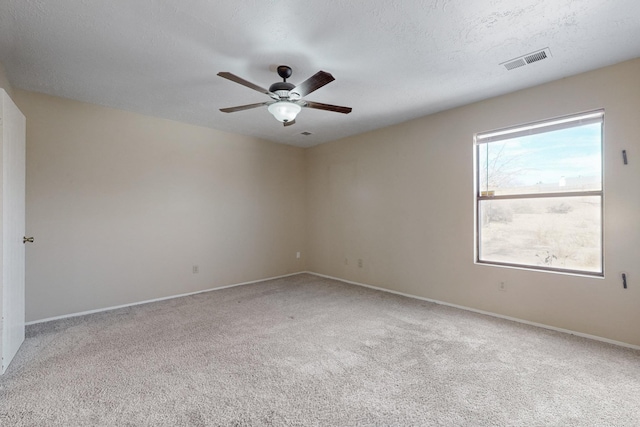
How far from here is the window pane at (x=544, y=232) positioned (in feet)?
9.45

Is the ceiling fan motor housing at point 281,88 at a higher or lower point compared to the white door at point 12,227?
higher

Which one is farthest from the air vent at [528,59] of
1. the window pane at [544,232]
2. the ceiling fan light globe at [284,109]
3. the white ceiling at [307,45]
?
the ceiling fan light globe at [284,109]

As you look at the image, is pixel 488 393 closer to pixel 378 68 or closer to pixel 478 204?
pixel 478 204

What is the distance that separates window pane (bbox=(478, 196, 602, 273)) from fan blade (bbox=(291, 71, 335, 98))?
2.57 m

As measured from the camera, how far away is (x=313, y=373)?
7.25ft

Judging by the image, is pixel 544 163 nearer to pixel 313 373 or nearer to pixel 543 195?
pixel 543 195

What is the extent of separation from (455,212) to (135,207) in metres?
4.25

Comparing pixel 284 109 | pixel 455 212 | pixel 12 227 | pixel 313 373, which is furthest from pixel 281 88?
pixel 455 212

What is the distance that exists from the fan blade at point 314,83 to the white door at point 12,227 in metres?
2.19

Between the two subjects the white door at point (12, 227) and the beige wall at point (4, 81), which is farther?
the beige wall at point (4, 81)

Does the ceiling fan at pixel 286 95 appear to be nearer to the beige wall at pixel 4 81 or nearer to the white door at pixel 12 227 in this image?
the white door at pixel 12 227

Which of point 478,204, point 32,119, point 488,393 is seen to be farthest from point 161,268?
point 478,204

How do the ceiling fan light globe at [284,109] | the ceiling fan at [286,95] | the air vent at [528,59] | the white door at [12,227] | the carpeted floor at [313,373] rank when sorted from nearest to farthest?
the carpeted floor at [313,373], the white door at [12,227], the ceiling fan at [286,95], the air vent at [528,59], the ceiling fan light globe at [284,109]

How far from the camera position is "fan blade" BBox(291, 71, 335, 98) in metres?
2.09
